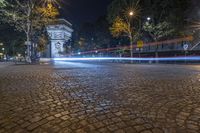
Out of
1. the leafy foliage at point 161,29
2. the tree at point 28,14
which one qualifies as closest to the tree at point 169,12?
the leafy foliage at point 161,29

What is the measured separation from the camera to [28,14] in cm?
3456

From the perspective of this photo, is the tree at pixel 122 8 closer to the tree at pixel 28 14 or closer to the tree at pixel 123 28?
the tree at pixel 123 28

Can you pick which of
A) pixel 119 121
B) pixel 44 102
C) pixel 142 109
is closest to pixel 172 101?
pixel 142 109

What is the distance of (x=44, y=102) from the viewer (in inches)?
275

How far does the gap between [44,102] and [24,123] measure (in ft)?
6.27

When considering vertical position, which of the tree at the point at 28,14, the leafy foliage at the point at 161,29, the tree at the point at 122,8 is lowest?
the leafy foliage at the point at 161,29

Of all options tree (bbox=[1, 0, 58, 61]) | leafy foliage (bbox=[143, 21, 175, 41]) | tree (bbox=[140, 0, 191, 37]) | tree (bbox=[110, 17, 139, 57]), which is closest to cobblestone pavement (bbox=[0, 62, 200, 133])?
tree (bbox=[1, 0, 58, 61])

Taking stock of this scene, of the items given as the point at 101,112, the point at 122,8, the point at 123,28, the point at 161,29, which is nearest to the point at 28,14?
the point at 123,28

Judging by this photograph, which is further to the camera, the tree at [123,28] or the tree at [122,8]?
the tree at [122,8]

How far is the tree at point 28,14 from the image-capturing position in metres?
34.5

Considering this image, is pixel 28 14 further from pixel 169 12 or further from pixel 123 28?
pixel 169 12

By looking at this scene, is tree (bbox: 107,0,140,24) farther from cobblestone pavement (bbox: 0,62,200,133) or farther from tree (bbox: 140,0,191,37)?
cobblestone pavement (bbox: 0,62,200,133)

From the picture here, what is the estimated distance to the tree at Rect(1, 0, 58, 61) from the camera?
34.5 m

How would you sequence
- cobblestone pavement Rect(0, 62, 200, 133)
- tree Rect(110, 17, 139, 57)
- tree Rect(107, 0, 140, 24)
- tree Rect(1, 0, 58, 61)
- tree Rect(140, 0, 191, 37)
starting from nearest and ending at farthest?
cobblestone pavement Rect(0, 62, 200, 133), tree Rect(1, 0, 58, 61), tree Rect(140, 0, 191, 37), tree Rect(110, 17, 139, 57), tree Rect(107, 0, 140, 24)
